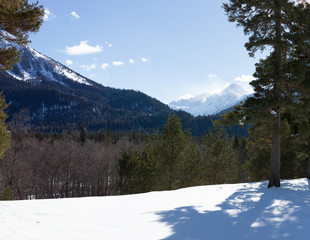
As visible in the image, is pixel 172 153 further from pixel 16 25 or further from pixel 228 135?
pixel 16 25

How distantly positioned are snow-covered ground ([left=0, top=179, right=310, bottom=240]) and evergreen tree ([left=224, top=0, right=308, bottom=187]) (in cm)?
403

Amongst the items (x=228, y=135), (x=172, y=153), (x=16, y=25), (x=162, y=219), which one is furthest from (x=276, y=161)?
(x=16, y=25)

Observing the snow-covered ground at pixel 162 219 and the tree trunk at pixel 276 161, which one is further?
the tree trunk at pixel 276 161

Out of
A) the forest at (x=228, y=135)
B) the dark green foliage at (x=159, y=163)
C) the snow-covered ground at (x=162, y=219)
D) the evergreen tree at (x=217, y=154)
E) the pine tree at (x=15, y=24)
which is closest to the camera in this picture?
the snow-covered ground at (x=162, y=219)

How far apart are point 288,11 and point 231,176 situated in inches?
752

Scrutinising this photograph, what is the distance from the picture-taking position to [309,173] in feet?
48.6

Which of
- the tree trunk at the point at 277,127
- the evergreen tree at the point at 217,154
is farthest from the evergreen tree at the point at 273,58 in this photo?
the evergreen tree at the point at 217,154

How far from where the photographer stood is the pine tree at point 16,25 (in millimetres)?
7281

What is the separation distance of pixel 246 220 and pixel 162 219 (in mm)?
2372

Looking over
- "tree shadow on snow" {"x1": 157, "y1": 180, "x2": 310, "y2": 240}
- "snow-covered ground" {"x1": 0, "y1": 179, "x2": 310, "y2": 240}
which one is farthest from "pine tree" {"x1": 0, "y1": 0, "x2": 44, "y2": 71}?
"tree shadow on snow" {"x1": 157, "y1": 180, "x2": 310, "y2": 240}

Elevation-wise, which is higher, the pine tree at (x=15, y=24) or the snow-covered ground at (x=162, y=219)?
the pine tree at (x=15, y=24)

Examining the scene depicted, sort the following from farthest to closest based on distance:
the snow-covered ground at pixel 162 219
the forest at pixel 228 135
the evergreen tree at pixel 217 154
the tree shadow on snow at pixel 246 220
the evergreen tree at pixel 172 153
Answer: the evergreen tree at pixel 217 154 → the evergreen tree at pixel 172 153 → the forest at pixel 228 135 → the tree shadow on snow at pixel 246 220 → the snow-covered ground at pixel 162 219

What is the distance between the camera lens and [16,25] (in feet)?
25.6

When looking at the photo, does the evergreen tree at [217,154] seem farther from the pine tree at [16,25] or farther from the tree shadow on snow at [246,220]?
the pine tree at [16,25]
